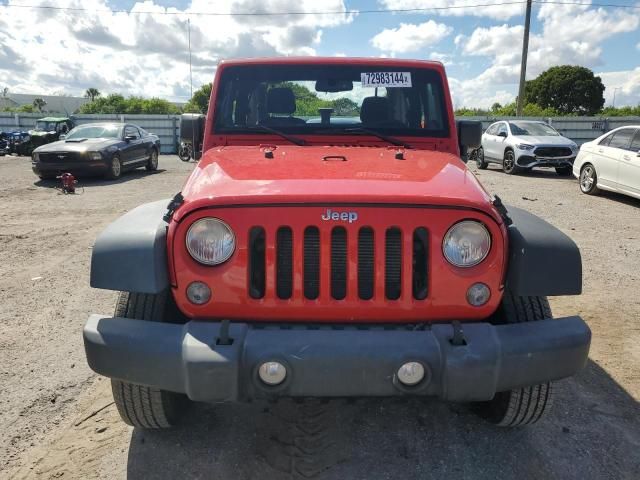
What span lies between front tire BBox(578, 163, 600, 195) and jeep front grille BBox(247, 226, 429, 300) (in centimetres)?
1006

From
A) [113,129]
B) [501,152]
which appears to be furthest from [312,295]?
[501,152]

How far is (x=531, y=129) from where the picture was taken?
15375 millimetres

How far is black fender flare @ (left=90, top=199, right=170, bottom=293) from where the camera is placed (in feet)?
7.49

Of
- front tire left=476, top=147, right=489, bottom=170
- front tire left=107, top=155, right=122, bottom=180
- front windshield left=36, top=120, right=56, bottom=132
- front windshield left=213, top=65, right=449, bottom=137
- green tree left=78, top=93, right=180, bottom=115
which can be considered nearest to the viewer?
front windshield left=213, top=65, right=449, bottom=137

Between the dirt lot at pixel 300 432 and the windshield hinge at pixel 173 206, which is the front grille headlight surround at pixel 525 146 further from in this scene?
the windshield hinge at pixel 173 206

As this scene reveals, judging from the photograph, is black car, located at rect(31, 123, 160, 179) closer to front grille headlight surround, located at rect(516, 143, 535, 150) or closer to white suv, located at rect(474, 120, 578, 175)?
white suv, located at rect(474, 120, 578, 175)

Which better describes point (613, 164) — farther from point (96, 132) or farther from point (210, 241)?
point (96, 132)

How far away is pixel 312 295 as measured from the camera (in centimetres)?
236

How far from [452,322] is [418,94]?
202 centimetres

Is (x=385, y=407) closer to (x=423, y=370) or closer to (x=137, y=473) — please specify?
(x=423, y=370)

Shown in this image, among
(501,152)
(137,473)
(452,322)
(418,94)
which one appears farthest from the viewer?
(501,152)

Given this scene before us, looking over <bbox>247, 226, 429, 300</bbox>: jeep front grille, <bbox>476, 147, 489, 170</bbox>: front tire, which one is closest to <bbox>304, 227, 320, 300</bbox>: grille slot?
<bbox>247, 226, 429, 300</bbox>: jeep front grille

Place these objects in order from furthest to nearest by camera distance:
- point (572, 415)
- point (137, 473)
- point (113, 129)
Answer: point (113, 129) → point (572, 415) → point (137, 473)

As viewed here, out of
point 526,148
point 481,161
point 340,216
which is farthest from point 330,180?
point 481,161
